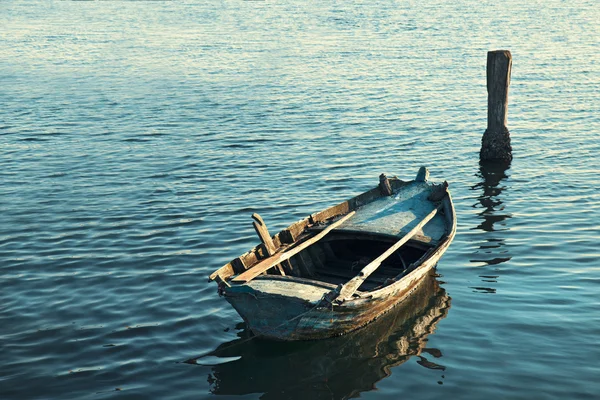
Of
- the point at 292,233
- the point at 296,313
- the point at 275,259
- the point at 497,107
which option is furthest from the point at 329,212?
the point at 497,107

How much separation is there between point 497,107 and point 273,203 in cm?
762

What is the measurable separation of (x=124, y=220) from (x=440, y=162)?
34.1 ft

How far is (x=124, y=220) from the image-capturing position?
61.3 feet

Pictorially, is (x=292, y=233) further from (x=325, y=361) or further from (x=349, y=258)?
(x=325, y=361)

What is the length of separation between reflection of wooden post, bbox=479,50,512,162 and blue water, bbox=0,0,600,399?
730mm

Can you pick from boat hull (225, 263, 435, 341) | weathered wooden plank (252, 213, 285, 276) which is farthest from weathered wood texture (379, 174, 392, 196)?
boat hull (225, 263, 435, 341)

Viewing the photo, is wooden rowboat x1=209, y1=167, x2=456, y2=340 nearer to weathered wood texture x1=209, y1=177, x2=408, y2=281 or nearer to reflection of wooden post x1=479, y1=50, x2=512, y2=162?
weathered wood texture x1=209, y1=177, x2=408, y2=281

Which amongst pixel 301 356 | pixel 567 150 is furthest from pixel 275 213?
pixel 567 150

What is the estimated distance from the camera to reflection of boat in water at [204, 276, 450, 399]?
37.0 feet

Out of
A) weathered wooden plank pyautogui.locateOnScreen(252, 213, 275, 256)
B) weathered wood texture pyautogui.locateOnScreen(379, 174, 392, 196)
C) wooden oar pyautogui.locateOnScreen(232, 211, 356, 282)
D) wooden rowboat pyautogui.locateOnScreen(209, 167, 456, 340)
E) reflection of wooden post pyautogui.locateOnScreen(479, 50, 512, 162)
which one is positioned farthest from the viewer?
reflection of wooden post pyautogui.locateOnScreen(479, 50, 512, 162)

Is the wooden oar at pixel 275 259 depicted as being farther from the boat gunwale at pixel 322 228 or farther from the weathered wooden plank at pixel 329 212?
the weathered wooden plank at pixel 329 212

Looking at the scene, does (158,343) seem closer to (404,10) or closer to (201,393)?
(201,393)

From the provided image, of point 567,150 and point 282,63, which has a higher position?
point 282,63

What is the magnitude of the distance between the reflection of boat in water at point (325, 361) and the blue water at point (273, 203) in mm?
37
